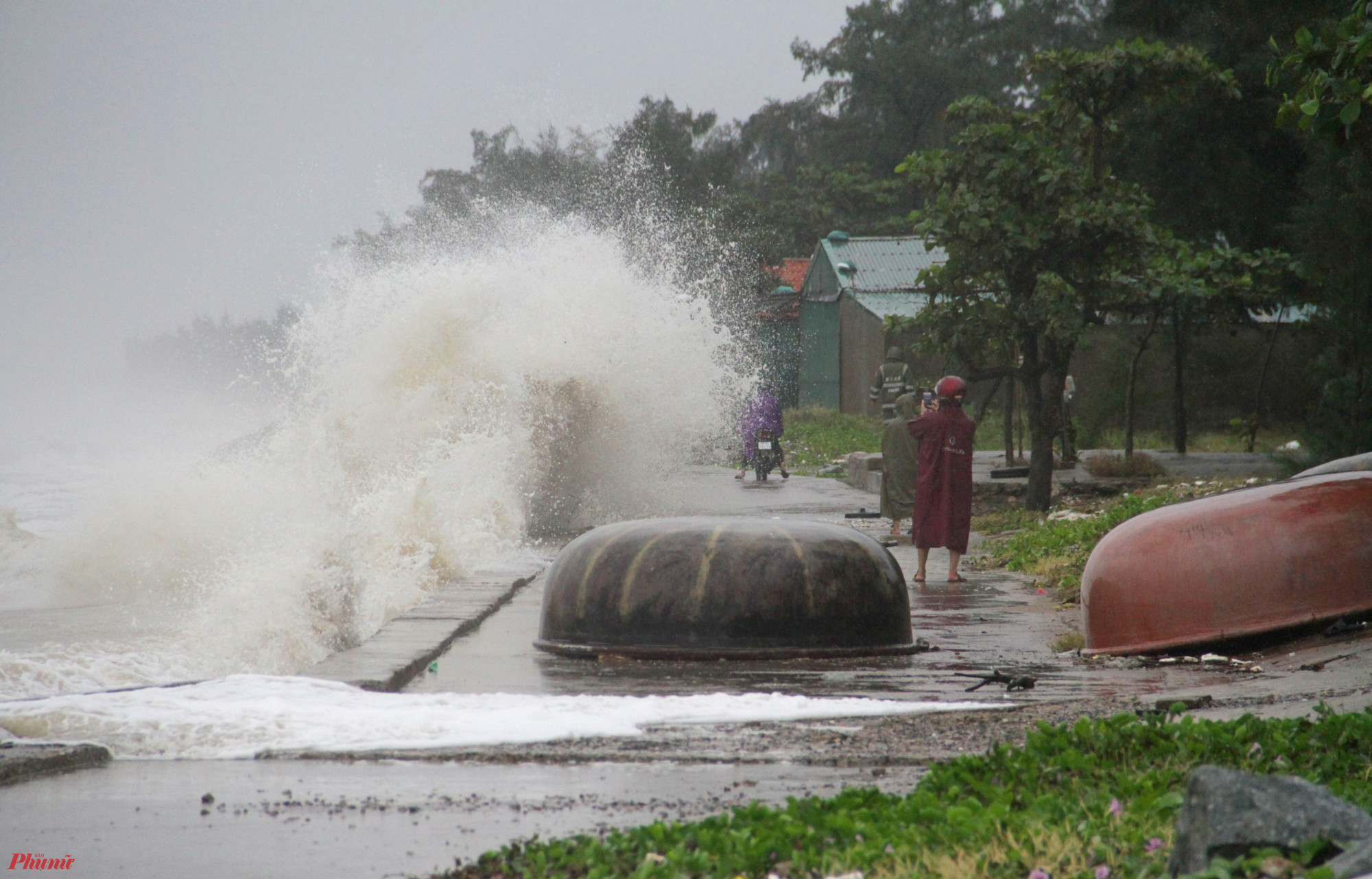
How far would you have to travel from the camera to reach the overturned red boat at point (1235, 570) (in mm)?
6891

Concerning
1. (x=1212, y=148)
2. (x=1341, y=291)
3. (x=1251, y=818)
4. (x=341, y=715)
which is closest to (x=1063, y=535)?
(x=1341, y=291)

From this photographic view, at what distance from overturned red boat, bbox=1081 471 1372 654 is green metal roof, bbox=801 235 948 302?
27.9 m

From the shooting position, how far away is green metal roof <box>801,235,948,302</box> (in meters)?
35.8

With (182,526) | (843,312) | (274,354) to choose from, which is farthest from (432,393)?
(843,312)

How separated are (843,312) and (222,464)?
20.2m

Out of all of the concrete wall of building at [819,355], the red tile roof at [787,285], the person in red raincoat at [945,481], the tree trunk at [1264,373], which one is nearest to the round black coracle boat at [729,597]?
the person in red raincoat at [945,481]

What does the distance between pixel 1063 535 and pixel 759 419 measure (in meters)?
10.9

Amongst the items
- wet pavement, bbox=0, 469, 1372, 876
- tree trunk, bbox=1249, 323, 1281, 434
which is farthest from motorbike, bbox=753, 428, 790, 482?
wet pavement, bbox=0, 469, 1372, 876

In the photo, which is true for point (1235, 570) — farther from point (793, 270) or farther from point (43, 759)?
point (793, 270)

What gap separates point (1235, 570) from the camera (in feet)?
22.8

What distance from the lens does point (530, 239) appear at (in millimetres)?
19922

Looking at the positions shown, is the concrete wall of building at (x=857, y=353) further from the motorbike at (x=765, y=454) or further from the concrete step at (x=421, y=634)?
the concrete step at (x=421, y=634)

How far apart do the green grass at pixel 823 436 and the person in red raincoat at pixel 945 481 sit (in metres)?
12.4

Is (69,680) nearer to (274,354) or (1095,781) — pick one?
(1095,781)
